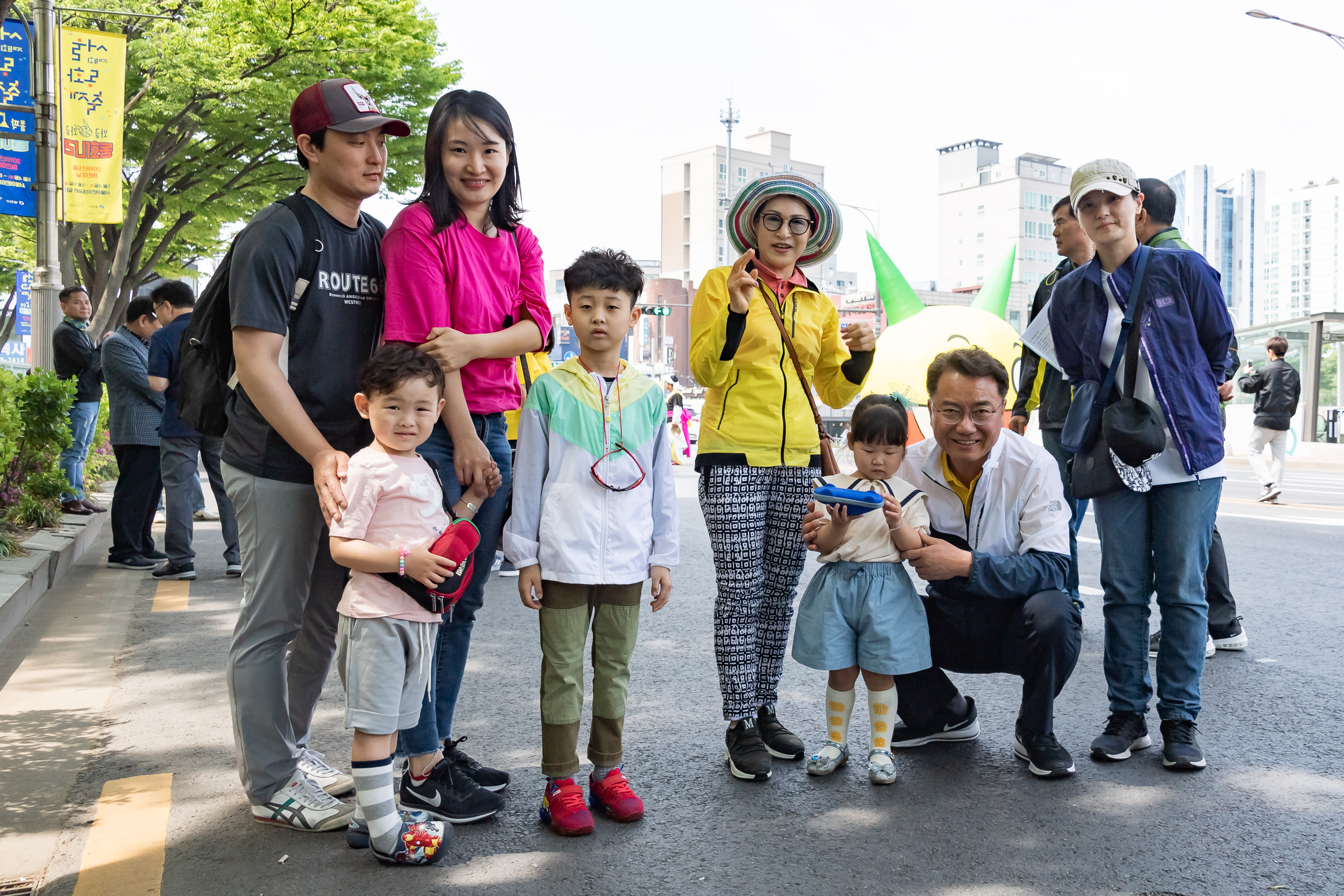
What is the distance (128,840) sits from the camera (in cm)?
287

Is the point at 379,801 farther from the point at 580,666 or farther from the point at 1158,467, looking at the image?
the point at 1158,467

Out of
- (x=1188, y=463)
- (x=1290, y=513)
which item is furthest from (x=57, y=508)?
(x=1290, y=513)

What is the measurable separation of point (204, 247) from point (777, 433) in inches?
816

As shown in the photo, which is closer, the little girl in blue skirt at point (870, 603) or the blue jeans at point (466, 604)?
the blue jeans at point (466, 604)

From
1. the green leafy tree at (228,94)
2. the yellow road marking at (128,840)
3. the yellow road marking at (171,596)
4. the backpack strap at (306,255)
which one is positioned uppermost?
the green leafy tree at (228,94)

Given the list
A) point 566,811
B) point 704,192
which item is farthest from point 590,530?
point 704,192

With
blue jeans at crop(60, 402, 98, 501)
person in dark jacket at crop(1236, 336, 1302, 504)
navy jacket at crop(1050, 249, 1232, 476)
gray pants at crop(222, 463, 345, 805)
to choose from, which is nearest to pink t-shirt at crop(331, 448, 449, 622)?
gray pants at crop(222, 463, 345, 805)

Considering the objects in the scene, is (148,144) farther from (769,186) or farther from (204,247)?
(769,186)

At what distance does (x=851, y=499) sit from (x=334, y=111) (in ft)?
6.27

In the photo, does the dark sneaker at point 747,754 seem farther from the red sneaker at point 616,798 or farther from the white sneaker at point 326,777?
the white sneaker at point 326,777

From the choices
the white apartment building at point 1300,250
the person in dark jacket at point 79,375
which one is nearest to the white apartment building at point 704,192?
the white apartment building at point 1300,250

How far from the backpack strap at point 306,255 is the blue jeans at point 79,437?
7.51 m

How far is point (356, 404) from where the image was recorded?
2.82 meters

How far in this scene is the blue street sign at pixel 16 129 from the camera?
34.5 ft
